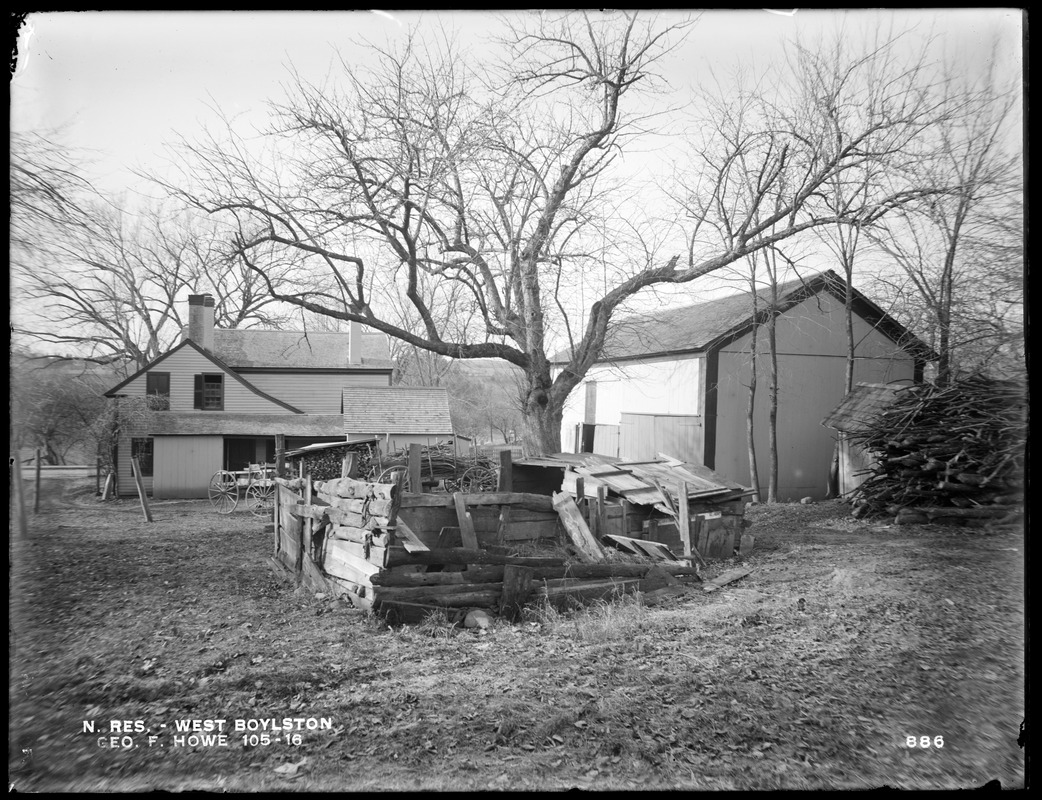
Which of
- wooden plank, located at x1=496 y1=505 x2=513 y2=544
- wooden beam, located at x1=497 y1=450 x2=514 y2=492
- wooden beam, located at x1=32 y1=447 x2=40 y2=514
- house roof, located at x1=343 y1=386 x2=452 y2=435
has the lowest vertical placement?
wooden plank, located at x1=496 y1=505 x2=513 y2=544

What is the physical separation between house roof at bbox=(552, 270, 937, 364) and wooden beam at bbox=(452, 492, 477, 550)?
695 centimetres

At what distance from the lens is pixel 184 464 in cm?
2328

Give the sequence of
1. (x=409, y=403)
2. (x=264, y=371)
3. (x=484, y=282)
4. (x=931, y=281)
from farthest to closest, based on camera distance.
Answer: (x=264, y=371), (x=409, y=403), (x=484, y=282), (x=931, y=281)

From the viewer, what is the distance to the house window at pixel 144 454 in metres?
22.6

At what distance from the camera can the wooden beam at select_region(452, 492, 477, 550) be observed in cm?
822

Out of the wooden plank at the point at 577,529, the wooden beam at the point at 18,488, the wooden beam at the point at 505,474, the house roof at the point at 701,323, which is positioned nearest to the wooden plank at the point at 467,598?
the wooden plank at the point at 577,529

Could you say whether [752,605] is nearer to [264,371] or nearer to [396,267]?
[396,267]

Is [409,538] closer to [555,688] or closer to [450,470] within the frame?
[555,688]

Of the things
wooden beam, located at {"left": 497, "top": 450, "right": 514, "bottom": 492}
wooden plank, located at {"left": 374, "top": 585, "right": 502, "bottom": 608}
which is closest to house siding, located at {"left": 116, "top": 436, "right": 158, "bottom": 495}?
wooden beam, located at {"left": 497, "top": 450, "right": 514, "bottom": 492}

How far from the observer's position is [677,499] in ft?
34.4

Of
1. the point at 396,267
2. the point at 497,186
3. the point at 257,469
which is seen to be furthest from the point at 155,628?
the point at 257,469

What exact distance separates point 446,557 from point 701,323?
10626mm

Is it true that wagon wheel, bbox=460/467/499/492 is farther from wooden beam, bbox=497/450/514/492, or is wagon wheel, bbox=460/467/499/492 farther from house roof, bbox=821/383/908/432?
house roof, bbox=821/383/908/432

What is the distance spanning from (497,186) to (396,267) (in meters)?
2.76
